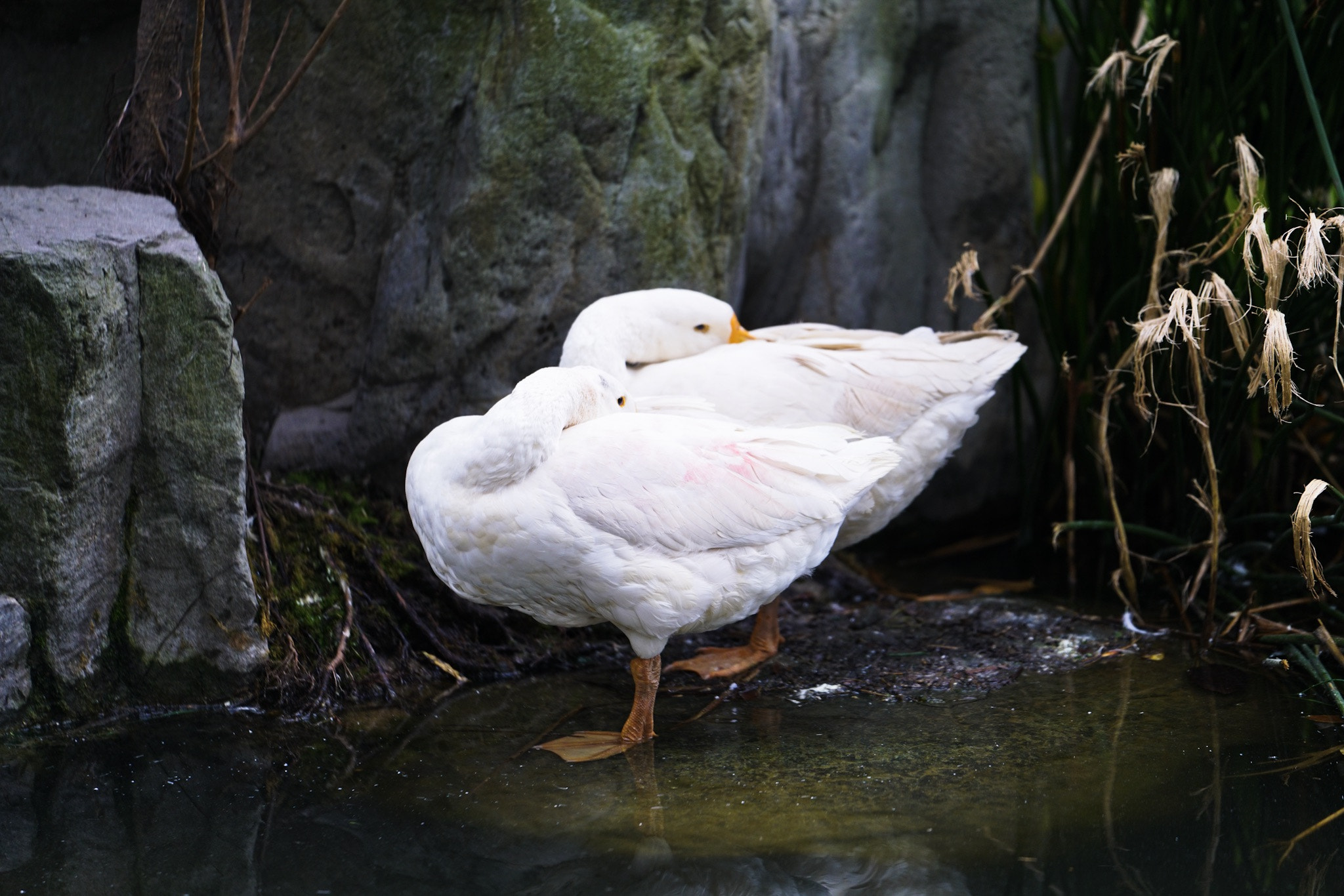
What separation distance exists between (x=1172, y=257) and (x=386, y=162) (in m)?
2.95

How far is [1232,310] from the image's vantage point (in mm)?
3422

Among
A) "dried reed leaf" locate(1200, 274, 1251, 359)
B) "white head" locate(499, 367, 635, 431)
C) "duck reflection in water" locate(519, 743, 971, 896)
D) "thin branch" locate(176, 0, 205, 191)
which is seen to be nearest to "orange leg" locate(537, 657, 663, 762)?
"duck reflection in water" locate(519, 743, 971, 896)

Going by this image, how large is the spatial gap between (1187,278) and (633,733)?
237 cm

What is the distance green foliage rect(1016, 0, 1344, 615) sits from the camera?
12.2ft

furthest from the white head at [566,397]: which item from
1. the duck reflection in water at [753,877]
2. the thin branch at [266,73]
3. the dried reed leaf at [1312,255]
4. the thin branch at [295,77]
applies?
the dried reed leaf at [1312,255]

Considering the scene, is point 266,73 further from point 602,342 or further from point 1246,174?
point 1246,174

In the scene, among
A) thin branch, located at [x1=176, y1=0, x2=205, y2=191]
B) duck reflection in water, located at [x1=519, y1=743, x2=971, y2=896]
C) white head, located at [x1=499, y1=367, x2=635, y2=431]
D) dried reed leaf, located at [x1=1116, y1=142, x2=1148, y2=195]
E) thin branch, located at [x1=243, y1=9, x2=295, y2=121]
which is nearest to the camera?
duck reflection in water, located at [x1=519, y1=743, x2=971, y2=896]

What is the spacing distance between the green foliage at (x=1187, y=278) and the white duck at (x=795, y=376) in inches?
25.4

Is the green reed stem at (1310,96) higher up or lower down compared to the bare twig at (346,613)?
higher up

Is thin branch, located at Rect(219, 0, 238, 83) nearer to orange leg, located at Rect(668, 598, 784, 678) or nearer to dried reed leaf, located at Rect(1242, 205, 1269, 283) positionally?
orange leg, located at Rect(668, 598, 784, 678)

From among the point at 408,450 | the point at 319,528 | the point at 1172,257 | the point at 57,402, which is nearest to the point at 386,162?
the point at 408,450

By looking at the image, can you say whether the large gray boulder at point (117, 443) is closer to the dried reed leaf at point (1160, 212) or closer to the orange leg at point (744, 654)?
the orange leg at point (744, 654)

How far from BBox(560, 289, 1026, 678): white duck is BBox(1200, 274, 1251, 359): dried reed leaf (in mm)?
742

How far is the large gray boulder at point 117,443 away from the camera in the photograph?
2.85 meters
